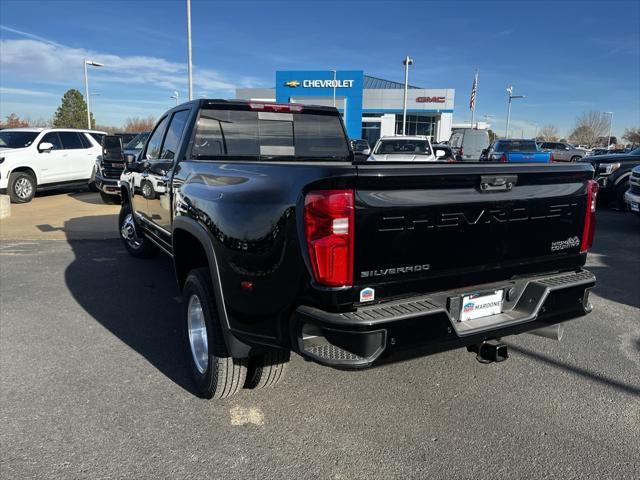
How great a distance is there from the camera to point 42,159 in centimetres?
1323

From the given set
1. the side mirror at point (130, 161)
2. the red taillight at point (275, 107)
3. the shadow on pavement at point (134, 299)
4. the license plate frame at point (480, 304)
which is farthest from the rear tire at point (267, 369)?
the side mirror at point (130, 161)

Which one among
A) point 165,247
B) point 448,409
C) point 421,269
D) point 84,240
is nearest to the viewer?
point 421,269

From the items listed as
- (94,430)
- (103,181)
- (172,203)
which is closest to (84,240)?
(103,181)

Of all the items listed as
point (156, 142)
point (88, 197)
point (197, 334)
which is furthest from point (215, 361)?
point (88, 197)

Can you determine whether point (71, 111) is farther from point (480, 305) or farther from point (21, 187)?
point (480, 305)

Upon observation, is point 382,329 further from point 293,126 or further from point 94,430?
point 293,126

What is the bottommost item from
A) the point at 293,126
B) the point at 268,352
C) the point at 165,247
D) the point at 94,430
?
the point at 94,430

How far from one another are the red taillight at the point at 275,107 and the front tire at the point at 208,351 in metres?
1.81

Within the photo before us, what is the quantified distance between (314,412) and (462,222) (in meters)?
1.55

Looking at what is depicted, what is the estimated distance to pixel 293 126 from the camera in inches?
184

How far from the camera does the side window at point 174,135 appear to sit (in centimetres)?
437

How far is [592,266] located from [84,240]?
8.09 meters

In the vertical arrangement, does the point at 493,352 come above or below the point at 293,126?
below

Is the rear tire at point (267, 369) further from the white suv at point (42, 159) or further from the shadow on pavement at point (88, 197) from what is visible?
the white suv at point (42, 159)
